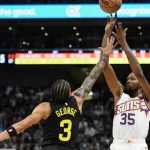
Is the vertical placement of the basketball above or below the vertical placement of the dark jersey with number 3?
above

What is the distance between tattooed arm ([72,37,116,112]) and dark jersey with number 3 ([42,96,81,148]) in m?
0.27

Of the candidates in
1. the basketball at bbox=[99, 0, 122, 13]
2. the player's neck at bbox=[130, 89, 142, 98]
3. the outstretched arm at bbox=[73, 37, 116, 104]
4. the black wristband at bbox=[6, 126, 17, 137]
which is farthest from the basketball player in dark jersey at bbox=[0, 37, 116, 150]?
the basketball at bbox=[99, 0, 122, 13]

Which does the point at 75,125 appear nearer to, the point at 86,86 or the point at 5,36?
the point at 86,86

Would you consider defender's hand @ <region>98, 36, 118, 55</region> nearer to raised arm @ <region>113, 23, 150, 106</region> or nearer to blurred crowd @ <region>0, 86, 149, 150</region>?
raised arm @ <region>113, 23, 150, 106</region>

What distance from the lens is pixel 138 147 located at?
5047 millimetres

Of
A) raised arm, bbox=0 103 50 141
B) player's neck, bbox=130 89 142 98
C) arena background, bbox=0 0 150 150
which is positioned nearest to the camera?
raised arm, bbox=0 103 50 141

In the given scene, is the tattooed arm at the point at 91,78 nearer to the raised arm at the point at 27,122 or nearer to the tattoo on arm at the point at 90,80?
the tattoo on arm at the point at 90,80

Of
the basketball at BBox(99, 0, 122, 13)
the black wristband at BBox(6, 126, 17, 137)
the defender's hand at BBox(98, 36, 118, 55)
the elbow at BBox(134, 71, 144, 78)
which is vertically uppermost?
the basketball at BBox(99, 0, 122, 13)

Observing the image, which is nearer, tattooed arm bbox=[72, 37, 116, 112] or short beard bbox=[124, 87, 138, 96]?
tattooed arm bbox=[72, 37, 116, 112]

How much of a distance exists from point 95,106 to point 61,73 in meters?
3.35

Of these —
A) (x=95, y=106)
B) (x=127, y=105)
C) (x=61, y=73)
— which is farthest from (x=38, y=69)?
(x=127, y=105)

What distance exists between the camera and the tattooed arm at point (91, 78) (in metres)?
4.66

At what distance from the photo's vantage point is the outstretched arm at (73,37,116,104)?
15.4 feet

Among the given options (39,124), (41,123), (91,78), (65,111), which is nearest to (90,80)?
(91,78)
